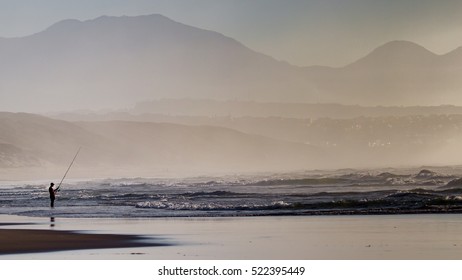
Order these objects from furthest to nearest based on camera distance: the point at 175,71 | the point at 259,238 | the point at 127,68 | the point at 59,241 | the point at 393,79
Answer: the point at 127,68 → the point at 175,71 → the point at 393,79 → the point at 59,241 → the point at 259,238

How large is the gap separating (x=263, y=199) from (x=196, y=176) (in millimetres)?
6661

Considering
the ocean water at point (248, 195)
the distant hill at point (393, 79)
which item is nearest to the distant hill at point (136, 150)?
the ocean water at point (248, 195)

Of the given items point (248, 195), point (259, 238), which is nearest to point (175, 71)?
point (248, 195)

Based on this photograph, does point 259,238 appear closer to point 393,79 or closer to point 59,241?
point 59,241

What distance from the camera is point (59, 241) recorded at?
927 cm

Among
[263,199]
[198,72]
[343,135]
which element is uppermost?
[198,72]

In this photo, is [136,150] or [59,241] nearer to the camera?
[59,241]

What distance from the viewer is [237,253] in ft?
26.8

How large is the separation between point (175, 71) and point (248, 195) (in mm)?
5586

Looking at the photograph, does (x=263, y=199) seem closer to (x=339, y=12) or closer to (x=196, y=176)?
(x=339, y=12)

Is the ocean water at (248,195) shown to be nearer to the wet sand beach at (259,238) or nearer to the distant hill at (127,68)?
the wet sand beach at (259,238)

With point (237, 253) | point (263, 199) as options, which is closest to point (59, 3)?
point (263, 199)

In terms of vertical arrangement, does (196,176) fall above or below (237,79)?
below

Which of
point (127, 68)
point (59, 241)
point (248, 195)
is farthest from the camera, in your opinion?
point (127, 68)
